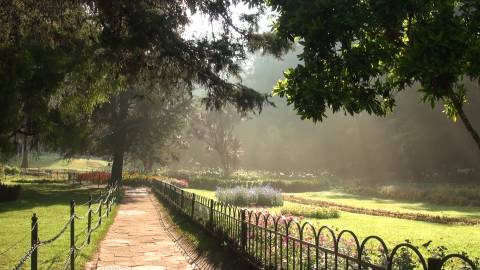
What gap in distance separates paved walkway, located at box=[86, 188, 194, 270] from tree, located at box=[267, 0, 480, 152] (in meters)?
4.95

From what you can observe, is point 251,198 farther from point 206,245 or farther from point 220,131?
point 220,131

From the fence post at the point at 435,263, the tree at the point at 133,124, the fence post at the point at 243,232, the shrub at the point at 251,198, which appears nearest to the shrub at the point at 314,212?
the shrub at the point at 251,198

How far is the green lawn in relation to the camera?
9617 mm

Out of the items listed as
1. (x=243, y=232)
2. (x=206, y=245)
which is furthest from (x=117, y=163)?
(x=243, y=232)

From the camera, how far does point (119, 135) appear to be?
36625mm

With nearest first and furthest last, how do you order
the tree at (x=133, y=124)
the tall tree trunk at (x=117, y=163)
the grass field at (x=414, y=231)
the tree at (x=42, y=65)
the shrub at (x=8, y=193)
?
the tree at (x=42, y=65) < the grass field at (x=414, y=231) < the shrub at (x=8, y=193) < the tree at (x=133, y=124) < the tall tree trunk at (x=117, y=163)

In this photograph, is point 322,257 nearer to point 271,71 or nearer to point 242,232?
point 242,232

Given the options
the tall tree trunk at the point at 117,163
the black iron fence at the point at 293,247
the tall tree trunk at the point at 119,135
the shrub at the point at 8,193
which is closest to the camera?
the black iron fence at the point at 293,247

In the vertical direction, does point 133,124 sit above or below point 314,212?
above

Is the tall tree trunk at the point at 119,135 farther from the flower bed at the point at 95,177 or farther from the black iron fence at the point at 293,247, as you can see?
the black iron fence at the point at 293,247

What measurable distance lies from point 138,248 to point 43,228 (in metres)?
4.96

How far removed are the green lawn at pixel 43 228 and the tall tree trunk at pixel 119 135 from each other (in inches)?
403

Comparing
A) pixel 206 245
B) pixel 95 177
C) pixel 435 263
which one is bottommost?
pixel 206 245

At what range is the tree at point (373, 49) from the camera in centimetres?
488
